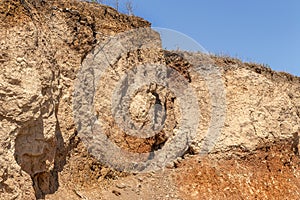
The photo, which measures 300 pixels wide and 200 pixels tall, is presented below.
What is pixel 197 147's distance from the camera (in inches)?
334

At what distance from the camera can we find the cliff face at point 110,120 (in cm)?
467

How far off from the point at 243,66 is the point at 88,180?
435 centimetres

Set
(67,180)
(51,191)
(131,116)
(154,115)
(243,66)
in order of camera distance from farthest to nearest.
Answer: (243,66)
(154,115)
(131,116)
(67,180)
(51,191)

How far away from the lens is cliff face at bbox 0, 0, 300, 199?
4.67m

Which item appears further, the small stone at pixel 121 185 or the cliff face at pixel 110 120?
the small stone at pixel 121 185

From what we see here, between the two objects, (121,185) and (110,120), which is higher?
(110,120)

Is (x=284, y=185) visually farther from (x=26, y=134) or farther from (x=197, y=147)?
(x=26, y=134)

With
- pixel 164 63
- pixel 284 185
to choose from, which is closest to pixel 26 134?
pixel 164 63

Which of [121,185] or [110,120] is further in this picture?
[110,120]

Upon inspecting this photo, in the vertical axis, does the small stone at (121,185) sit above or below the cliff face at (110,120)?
below

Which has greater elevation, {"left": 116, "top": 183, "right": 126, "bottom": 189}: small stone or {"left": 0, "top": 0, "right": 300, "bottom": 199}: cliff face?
{"left": 0, "top": 0, "right": 300, "bottom": 199}: cliff face

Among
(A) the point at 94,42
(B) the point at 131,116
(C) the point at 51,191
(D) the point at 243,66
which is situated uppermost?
(D) the point at 243,66

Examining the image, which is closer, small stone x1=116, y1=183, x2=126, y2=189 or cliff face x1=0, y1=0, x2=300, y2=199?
cliff face x1=0, y1=0, x2=300, y2=199

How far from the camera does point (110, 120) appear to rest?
693 centimetres
